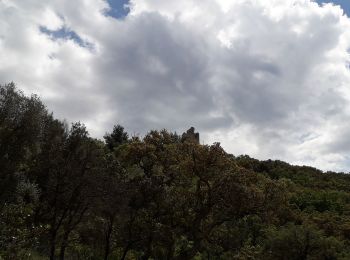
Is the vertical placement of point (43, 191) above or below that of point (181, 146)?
below

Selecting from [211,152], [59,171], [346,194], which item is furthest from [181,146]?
[346,194]

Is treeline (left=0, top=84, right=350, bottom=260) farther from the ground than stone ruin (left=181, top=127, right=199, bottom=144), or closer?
closer

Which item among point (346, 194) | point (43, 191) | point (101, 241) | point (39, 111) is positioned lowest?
point (101, 241)

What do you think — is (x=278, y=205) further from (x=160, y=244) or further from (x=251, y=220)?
(x=251, y=220)

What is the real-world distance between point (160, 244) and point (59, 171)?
30.8 feet

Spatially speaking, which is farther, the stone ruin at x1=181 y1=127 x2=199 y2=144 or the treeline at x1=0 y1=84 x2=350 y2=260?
the stone ruin at x1=181 y1=127 x2=199 y2=144

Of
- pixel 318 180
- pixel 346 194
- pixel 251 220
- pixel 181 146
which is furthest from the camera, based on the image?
pixel 318 180

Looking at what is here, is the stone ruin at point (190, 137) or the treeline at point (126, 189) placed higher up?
the stone ruin at point (190, 137)

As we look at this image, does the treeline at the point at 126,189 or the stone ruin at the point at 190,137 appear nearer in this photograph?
the treeline at the point at 126,189

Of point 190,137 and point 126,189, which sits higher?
point 190,137

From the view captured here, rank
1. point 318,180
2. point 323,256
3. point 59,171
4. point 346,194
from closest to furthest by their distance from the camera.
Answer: point 59,171
point 323,256
point 346,194
point 318,180

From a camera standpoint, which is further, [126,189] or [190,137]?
[190,137]

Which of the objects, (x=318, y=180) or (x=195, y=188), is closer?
(x=195, y=188)

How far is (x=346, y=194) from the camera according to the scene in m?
74.3
